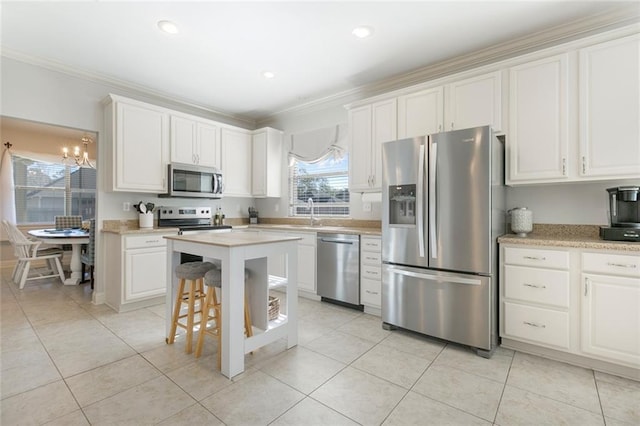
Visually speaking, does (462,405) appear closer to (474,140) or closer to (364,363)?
(364,363)

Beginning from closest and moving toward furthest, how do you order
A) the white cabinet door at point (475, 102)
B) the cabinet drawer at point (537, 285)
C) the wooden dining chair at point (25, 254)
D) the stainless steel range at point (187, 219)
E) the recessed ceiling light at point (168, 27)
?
the cabinet drawer at point (537, 285) → the recessed ceiling light at point (168, 27) → the white cabinet door at point (475, 102) → the stainless steel range at point (187, 219) → the wooden dining chair at point (25, 254)

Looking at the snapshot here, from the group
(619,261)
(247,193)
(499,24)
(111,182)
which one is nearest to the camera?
(619,261)

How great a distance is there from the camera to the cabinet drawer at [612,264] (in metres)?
1.97

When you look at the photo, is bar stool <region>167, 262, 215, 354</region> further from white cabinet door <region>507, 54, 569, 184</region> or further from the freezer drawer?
white cabinet door <region>507, 54, 569, 184</region>

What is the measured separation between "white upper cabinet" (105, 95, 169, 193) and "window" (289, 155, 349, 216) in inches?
75.4

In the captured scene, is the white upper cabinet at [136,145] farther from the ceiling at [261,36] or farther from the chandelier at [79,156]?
the chandelier at [79,156]

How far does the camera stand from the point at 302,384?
1.95 meters

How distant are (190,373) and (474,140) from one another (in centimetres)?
271

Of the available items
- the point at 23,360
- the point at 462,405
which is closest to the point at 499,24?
the point at 462,405

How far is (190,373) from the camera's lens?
81.4 inches

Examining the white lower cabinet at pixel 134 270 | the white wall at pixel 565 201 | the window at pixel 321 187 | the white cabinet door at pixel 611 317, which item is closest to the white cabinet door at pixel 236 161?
the window at pixel 321 187

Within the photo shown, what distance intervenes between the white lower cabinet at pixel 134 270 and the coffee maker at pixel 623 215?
426cm

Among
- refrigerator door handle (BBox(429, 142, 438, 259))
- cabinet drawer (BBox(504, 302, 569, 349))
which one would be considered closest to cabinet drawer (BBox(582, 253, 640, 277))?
cabinet drawer (BBox(504, 302, 569, 349))

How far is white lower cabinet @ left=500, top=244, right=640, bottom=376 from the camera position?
1991 millimetres
